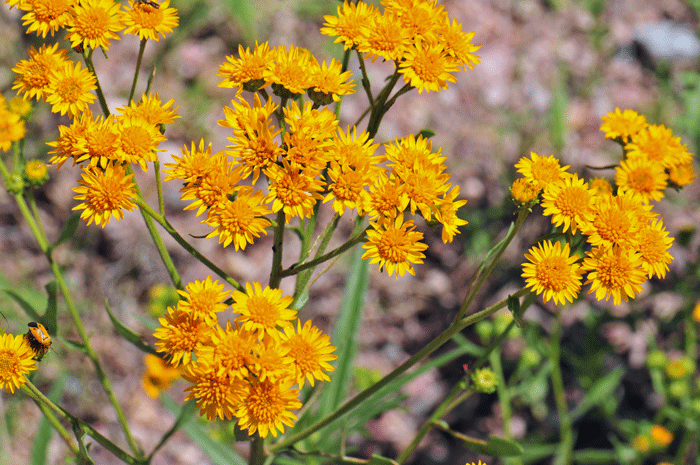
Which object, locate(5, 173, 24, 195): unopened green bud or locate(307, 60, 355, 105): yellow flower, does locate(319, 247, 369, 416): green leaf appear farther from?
locate(5, 173, 24, 195): unopened green bud

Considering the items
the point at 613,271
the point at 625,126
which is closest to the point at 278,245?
the point at 613,271

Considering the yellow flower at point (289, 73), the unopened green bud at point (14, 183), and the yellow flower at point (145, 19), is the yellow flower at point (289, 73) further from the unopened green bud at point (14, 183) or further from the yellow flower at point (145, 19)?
the unopened green bud at point (14, 183)

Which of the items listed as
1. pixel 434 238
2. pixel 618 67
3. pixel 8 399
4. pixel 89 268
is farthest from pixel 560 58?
pixel 8 399

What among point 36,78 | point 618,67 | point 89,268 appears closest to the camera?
point 36,78

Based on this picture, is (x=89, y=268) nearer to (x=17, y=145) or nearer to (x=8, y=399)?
(x=8, y=399)

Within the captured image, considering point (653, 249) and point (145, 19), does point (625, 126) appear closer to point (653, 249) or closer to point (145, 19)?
point (653, 249)

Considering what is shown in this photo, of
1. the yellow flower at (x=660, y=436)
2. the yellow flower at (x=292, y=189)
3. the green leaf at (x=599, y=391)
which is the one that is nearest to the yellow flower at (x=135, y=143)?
the yellow flower at (x=292, y=189)
